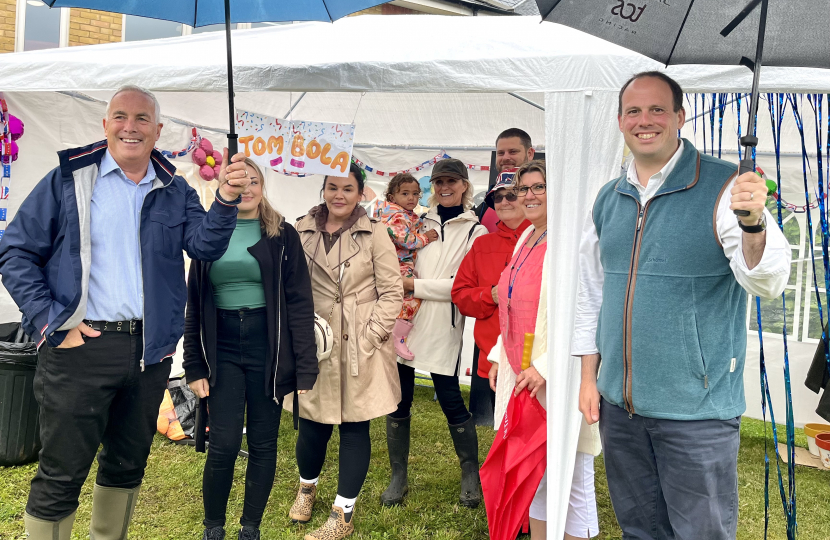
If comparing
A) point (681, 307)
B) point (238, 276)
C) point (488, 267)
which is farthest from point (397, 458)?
point (681, 307)

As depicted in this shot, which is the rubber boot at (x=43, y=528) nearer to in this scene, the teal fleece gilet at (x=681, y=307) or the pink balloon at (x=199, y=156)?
the teal fleece gilet at (x=681, y=307)

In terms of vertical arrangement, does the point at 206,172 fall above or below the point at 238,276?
above

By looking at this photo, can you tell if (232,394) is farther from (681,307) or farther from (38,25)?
(38,25)

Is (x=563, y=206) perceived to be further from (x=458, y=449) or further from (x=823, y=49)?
(x=458, y=449)

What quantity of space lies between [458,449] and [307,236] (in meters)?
1.53

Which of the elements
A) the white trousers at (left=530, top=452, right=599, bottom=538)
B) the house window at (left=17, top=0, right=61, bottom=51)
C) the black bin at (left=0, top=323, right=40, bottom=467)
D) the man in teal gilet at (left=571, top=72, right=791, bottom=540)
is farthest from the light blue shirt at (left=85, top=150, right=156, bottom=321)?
the house window at (left=17, top=0, right=61, bottom=51)

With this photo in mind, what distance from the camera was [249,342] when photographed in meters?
2.79

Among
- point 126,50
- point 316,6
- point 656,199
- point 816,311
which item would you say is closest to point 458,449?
point 656,199

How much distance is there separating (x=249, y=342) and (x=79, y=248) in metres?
0.83

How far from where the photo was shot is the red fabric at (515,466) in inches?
102

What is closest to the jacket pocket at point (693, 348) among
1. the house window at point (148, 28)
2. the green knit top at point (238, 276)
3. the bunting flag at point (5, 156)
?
the green knit top at point (238, 276)

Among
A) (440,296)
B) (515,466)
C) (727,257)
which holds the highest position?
(727,257)

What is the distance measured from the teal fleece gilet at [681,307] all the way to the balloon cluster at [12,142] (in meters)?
4.40

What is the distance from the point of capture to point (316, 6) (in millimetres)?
2611
